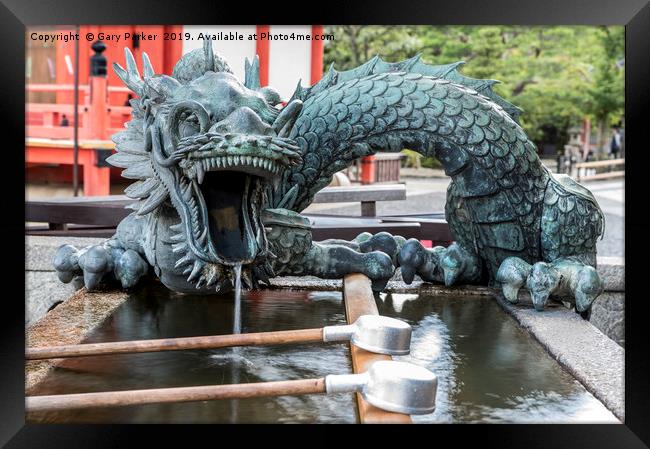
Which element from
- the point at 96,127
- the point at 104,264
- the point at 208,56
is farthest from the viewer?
the point at 96,127

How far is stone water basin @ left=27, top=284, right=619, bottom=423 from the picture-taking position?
1.96m

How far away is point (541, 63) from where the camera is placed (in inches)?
802

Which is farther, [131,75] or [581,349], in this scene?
[131,75]

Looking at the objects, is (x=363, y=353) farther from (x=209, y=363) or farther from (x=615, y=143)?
(x=615, y=143)

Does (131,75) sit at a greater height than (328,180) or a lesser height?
greater

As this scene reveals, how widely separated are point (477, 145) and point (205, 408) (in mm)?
1749

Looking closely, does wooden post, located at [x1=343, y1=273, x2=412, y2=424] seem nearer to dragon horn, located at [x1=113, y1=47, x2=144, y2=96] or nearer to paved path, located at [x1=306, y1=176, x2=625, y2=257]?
dragon horn, located at [x1=113, y1=47, x2=144, y2=96]

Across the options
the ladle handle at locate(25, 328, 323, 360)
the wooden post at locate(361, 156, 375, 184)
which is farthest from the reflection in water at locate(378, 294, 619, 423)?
the wooden post at locate(361, 156, 375, 184)

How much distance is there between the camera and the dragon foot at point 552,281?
121 inches

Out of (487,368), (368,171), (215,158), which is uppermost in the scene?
(368,171)

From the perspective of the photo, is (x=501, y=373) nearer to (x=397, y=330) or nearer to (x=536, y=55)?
(x=397, y=330)

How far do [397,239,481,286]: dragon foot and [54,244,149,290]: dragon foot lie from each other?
1.11 meters
